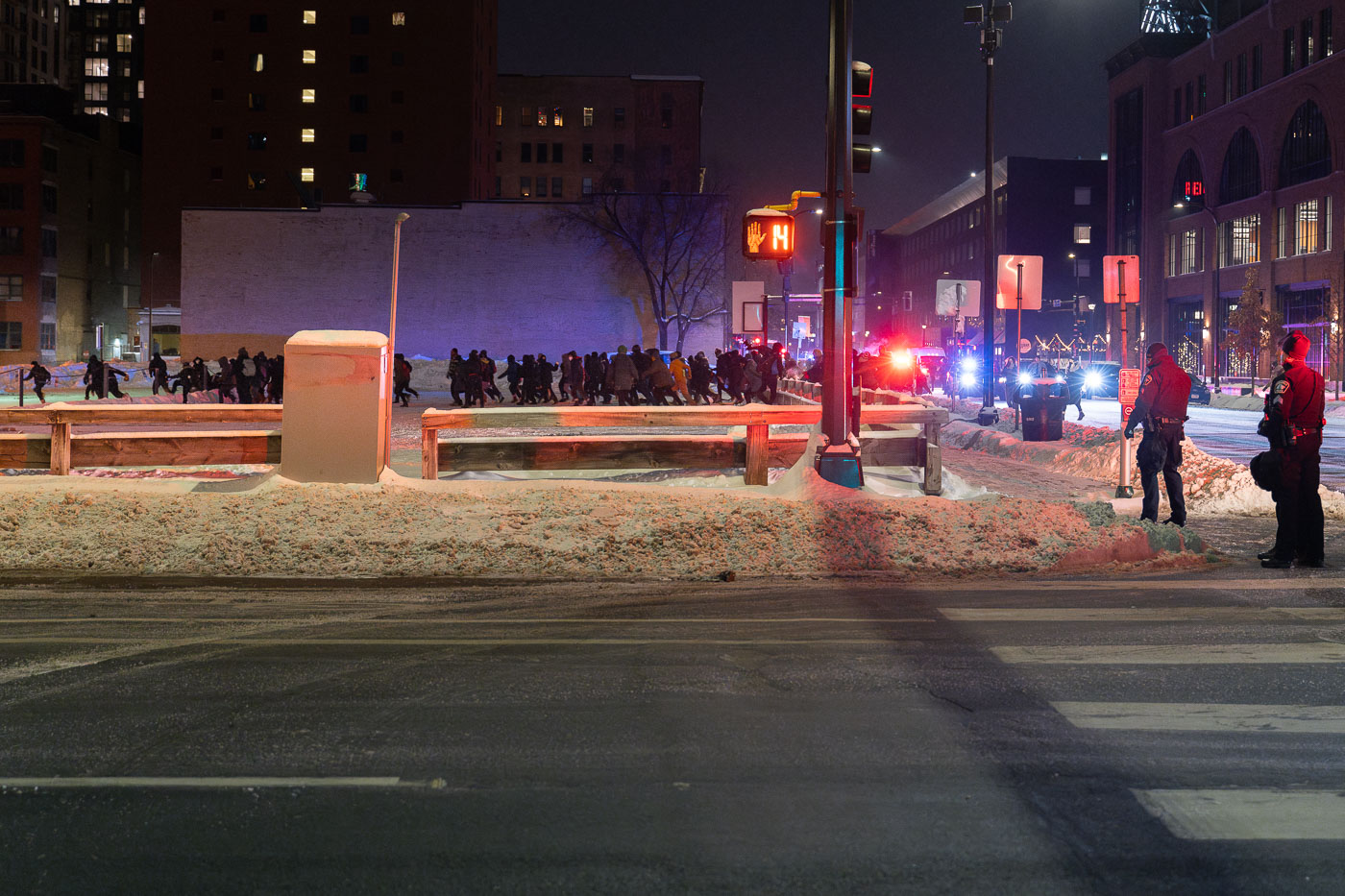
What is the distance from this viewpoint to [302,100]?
83375 millimetres

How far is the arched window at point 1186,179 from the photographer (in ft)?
242

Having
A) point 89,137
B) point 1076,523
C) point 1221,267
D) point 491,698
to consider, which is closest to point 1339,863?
point 491,698

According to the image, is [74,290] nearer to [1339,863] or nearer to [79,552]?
[79,552]

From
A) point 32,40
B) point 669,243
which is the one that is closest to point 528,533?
point 669,243

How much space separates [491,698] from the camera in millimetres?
5664

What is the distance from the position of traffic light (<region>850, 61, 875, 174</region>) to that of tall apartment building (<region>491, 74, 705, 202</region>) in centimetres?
9112

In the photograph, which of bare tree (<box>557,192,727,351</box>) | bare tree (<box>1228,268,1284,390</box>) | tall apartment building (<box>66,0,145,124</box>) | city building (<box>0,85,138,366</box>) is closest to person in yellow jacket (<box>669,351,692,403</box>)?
bare tree (<box>557,192,727,351</box>)

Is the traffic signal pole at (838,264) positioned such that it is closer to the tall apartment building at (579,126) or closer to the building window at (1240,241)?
the building window at (1240,241)

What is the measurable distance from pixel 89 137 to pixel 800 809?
99.2 metres

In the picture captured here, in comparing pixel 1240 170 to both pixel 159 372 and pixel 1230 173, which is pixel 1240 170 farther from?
pixel 159 372

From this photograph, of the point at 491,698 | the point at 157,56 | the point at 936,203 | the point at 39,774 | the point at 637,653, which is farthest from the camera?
the point at 936,203

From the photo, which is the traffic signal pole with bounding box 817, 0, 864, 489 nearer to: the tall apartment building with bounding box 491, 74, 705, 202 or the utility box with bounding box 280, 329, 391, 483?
the utility box with bounding box 280, 329, 391, 483

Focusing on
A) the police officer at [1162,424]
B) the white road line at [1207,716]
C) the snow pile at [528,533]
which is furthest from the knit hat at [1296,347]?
the white road line at [1207,716]

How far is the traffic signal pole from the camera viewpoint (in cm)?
1307
